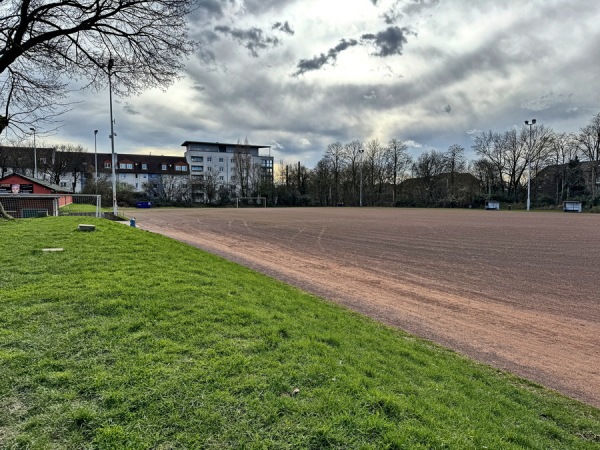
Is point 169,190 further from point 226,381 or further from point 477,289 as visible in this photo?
point 226,381

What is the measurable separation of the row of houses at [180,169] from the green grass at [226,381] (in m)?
71.5

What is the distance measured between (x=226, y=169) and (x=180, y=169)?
13.6 meters

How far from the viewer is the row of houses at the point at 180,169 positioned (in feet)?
234

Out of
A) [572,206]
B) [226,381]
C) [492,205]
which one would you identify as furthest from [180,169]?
[226,381]

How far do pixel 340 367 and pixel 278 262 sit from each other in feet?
31.8

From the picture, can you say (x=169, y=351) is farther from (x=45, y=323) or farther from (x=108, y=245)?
(x=108, y=245)

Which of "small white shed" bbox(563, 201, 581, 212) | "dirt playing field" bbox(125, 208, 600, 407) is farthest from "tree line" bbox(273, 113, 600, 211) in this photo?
"dirt playing field" bbox(125, 208, 600, 407)

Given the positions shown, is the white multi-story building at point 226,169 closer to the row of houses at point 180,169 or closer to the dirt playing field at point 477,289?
the row of houses at point 180,169

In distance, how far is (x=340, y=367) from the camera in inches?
157

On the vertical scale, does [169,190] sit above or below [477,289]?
above

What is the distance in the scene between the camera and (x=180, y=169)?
103812mm

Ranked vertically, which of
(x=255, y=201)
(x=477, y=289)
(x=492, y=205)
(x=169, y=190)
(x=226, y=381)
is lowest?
(x=477, y=289)

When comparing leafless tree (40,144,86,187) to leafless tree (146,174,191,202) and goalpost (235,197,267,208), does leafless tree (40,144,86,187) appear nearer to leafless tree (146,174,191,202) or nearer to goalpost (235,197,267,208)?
leafless tree (146,174,191,202)

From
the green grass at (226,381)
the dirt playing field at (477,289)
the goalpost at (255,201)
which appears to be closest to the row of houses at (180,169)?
the goalpost at (255,201)
